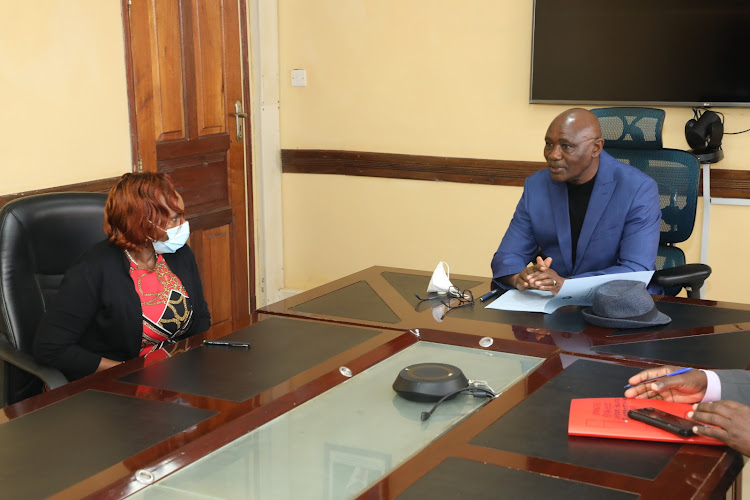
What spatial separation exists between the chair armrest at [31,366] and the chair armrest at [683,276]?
5.94 ft

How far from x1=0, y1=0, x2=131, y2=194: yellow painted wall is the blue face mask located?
1.10 meters

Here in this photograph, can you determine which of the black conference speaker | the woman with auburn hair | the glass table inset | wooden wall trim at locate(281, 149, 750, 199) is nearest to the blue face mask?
the woman with auburn hair

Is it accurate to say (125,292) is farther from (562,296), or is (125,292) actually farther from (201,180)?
(201,180)

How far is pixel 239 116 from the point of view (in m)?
4.57

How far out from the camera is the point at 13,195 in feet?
10.7

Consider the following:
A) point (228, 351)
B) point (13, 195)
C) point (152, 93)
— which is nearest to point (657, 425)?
point (228, 351)

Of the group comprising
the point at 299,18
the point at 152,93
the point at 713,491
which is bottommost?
the point at 713,491

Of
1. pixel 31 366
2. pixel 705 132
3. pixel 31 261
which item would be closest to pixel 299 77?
pixel 705 132

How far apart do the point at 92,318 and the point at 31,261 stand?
0.25m

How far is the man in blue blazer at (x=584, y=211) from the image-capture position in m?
2.80

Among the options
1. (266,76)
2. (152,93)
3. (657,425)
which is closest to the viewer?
(657,425)

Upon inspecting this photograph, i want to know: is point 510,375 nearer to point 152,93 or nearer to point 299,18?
point 152,93

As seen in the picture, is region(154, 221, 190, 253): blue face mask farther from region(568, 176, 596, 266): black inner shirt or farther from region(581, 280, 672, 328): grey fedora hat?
region(568, 176, 596, 266): black inner shirt

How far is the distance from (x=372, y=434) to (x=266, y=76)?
353 centimetres
